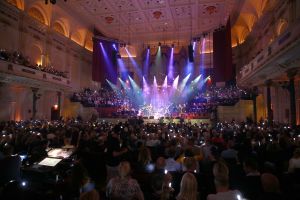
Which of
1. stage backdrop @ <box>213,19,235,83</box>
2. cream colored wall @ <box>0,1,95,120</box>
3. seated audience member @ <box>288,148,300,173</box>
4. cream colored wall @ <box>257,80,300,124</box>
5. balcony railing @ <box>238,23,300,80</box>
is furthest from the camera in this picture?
stage backdrop @ <box>213,19,235,83</box>

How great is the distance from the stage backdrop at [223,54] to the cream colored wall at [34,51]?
600 inches

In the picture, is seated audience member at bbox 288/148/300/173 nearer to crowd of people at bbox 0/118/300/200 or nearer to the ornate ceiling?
crowd of people at bbox 0/118/300/200

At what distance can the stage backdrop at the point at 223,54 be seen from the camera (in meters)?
19.9

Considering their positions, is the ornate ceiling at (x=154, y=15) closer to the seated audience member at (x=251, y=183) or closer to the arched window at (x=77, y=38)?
the arched window at (x=77, y=38)

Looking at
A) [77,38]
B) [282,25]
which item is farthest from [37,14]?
[282,25]

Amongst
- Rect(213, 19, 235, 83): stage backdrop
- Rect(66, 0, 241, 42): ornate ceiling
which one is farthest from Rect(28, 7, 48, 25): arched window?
Rect(213, 19, 235, 83): stage backdrop

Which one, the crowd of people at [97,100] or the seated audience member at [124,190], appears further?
the crowd of people at [97,100]

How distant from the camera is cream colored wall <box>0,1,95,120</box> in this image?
1753 cm

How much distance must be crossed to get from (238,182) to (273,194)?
117 centimetres

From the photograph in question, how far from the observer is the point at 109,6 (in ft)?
69.8

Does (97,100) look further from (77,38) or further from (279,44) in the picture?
(279,44)

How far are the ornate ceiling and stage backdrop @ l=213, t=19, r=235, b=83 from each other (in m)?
2.89

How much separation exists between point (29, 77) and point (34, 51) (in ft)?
20.1

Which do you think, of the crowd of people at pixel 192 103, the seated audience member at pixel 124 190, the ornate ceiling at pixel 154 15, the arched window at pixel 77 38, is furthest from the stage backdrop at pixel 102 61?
the seated audience member at pixel 124 190
